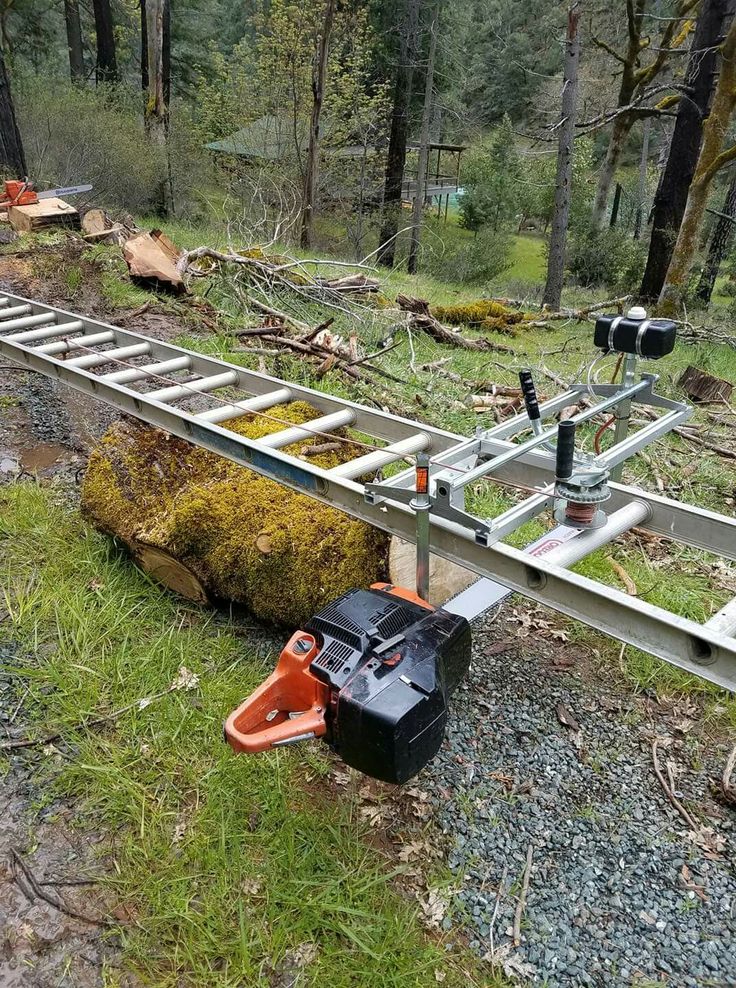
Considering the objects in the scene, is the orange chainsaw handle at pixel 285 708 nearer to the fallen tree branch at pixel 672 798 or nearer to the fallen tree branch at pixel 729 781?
the fallen tree branch at pixel 672 798

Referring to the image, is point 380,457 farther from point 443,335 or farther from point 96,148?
point 96,148

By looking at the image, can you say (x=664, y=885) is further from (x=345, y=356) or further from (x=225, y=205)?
(x=225, y=205)

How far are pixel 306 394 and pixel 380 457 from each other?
3.25ft

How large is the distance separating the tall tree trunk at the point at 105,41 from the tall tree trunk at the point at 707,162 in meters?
19.6

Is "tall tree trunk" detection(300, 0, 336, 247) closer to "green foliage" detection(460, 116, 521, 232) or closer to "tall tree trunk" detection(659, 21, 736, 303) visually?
"tall tree trunk" detection(659, 21, 736, 303)

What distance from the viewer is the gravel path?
7.06 feet

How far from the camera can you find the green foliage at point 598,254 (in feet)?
70.6

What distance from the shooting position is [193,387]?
395 centimetres

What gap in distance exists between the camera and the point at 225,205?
798 inches

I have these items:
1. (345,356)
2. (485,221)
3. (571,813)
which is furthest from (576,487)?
(485,221)

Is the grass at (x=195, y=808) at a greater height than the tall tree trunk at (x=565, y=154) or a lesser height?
lesser

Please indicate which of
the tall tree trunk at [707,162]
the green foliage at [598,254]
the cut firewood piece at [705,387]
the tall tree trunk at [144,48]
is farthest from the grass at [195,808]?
the tall tree trunk at [144,48]

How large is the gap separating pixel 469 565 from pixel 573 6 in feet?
48.2

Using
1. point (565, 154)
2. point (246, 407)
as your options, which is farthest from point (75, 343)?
point (565, 154)
